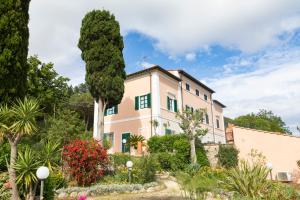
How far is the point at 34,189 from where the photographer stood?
1009cm

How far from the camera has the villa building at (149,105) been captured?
27.7 metres

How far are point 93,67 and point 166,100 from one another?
8366 mm

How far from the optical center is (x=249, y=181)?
9719 millimetres

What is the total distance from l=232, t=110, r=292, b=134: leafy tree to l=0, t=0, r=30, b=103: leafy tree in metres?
50.7

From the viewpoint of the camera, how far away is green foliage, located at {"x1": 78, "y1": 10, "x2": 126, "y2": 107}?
75.4ft

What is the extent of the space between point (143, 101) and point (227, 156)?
9.59 meters

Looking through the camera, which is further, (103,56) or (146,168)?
(103,56)

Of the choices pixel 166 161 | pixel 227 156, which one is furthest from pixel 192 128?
pixel 227 156

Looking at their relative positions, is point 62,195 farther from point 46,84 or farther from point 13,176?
point 46,84

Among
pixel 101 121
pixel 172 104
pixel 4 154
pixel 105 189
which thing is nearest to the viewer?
pixel 105 189

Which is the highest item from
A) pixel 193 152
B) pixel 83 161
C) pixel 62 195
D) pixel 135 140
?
pixel 135 140

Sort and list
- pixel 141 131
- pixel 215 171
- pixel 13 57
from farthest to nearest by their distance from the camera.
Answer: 1. pixel 141 131
2. pixel 215 171
3. pixel 13 57

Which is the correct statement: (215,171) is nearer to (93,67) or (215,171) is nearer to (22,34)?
(93,67)

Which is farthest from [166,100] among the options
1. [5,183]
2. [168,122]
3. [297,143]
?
[5,183]
